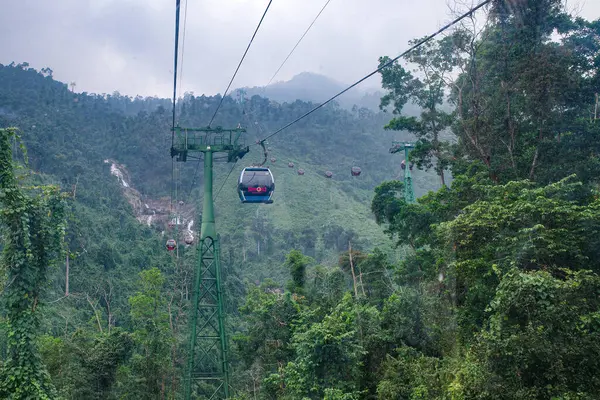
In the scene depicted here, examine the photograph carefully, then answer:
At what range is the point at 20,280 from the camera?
12.6 meters

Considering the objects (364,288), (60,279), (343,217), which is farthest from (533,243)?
(343,217)

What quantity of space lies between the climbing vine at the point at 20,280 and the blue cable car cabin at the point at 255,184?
226 inches

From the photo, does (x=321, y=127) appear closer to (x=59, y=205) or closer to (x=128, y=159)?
Answer: (x=128, y=159)

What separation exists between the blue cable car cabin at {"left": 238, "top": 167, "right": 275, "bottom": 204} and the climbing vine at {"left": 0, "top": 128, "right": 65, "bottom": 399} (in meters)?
5.74

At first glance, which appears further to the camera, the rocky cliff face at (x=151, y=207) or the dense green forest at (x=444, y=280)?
the rocky cliff face at (x=151, y=207)

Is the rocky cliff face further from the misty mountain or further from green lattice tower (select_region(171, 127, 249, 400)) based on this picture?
the misty mountain

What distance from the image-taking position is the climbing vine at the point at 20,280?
1232 centimetres

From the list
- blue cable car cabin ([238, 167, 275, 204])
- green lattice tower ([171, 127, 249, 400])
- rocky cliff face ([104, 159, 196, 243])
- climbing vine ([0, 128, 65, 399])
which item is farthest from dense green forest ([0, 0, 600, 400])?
rocky cliff face ([104, 159, 196, 243])

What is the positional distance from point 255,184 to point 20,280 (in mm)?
7100

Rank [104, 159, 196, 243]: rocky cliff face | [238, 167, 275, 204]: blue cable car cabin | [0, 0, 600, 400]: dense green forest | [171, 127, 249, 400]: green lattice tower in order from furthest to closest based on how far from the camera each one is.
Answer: [104, 159, 196, 243]: rocky cliff face < [238, 167, 275, 204]: blue cable car cabin < [171, 127, 249, 400]: green lattice tower < [0, 0, 600, 400]: dense green forest

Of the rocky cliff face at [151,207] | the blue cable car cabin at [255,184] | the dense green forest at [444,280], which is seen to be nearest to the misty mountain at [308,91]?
the rocky cliff face at [151,207]

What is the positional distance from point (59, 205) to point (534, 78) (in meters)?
13.3

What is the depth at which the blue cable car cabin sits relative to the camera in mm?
16766

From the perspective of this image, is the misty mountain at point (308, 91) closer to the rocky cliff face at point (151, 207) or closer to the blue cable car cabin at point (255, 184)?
the rocky cliff face at point (151, 207)
